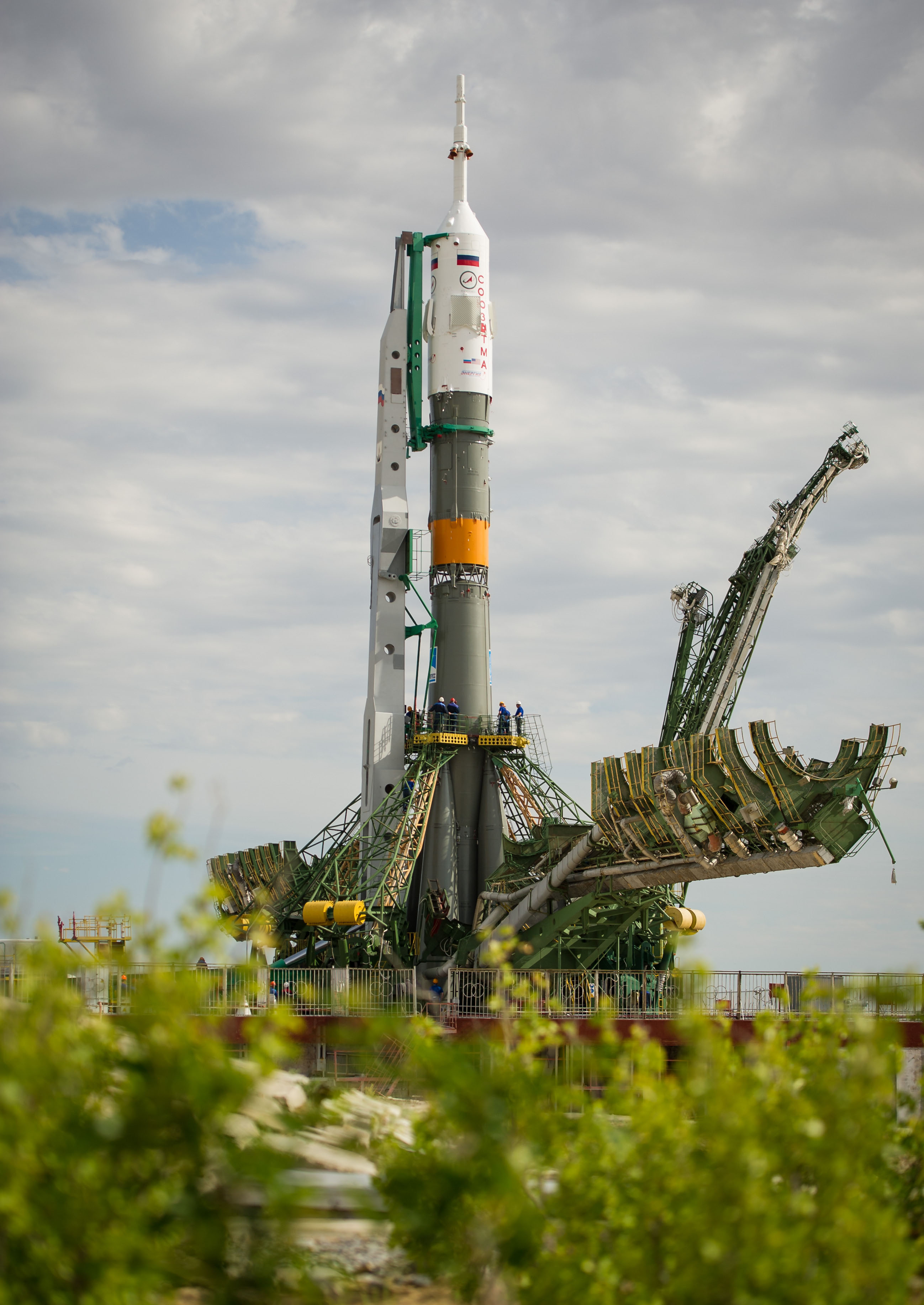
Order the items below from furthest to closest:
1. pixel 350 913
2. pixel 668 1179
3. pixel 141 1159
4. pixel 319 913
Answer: pixel 319 913, pixel 350 913, pixel 668 1179, pixel 141 1159

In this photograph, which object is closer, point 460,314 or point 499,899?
point 499,899

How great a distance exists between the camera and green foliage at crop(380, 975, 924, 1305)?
12.3m

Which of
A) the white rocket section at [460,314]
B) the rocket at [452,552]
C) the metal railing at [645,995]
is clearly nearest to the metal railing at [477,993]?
the metal railing at [645,995]

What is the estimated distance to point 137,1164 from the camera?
12.6 m

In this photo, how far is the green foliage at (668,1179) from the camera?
12.3 m

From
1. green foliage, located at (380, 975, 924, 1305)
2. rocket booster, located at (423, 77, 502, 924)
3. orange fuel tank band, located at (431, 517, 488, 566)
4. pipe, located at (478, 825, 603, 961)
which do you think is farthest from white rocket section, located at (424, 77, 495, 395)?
green foliage, located at (380, 975, 924, 1305)

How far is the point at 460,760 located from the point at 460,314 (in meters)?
15.8

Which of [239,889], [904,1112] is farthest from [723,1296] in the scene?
[239,889]

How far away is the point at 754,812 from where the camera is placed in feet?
115

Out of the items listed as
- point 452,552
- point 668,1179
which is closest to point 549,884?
point 452,552

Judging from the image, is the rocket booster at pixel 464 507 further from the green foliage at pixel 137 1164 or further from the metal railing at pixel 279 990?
the green foliage at pixel 137 1164

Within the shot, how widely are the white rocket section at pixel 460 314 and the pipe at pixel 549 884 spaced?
17525 millimetres

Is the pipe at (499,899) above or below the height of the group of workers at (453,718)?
below

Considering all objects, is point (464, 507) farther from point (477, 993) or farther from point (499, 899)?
point (477, 993)
